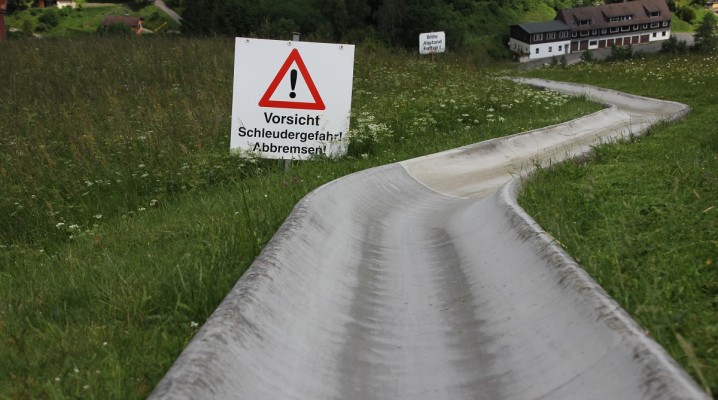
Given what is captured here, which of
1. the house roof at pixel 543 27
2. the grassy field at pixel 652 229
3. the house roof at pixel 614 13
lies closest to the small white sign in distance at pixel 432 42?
the grassy field at pixel 652 229

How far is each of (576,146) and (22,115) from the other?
1056 cm

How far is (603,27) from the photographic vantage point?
96.6 m

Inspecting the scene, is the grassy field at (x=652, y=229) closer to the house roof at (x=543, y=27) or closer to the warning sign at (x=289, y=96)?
the warning sign at (x=289, y=96)

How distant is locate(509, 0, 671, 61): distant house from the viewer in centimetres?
9281

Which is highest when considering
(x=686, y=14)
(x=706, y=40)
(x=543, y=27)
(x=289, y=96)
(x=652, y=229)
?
(x=686, y=14)

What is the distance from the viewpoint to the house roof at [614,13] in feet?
314

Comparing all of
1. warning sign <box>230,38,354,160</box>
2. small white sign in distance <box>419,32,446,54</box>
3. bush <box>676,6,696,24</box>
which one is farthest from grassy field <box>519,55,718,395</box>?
bush <box>676,6,696,24</box>

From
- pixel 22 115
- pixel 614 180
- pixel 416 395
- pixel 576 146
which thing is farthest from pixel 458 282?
pixel 22 115

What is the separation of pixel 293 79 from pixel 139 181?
2.58 meters

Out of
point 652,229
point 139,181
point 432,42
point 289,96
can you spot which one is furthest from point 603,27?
point 652,229

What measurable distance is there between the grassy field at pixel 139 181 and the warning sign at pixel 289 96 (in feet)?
1.57

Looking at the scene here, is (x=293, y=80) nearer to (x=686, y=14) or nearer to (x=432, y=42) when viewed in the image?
(x=432, y=42)

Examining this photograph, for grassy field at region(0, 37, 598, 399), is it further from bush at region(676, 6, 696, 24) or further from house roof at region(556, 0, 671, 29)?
bush at region(676, 6, 696, 24)

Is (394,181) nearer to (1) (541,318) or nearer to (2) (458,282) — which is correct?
(2) (458,282)
